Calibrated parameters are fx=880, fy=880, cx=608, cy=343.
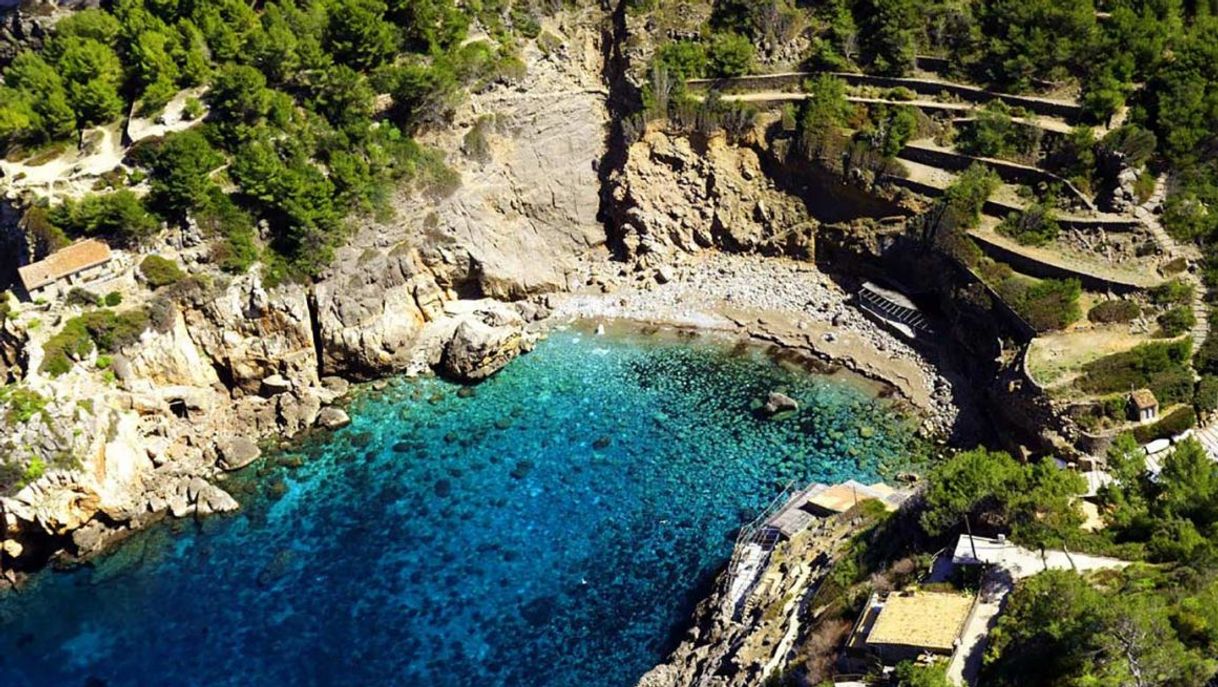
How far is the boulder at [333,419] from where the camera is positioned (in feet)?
142

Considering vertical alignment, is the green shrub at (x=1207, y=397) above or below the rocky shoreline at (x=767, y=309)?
above

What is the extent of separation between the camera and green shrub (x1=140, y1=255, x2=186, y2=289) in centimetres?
4281

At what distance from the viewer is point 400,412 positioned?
4422cm

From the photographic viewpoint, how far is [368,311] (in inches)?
1822

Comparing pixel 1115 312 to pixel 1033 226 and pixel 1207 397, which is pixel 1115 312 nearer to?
pixel 1207 397

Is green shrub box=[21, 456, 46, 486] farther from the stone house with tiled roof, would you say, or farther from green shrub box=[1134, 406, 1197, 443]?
green shrub box=[1134, 406, 1197, 443]

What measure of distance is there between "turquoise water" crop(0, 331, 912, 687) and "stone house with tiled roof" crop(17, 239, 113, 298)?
12342mm

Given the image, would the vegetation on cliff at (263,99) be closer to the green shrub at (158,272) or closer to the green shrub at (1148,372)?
the green shrub at (158,272)

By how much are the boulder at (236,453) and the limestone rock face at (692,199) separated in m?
23.7

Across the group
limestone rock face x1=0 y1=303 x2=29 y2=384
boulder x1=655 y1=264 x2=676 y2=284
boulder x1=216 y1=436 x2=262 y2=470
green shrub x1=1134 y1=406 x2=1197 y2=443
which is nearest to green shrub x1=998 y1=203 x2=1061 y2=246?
green shrub x1=1134 y1=406 x2=1197 y2=443

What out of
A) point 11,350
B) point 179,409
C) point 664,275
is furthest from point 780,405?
point 11,350

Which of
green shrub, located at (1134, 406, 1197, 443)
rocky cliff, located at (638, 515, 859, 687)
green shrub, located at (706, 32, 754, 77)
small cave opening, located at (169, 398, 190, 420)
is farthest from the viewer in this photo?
green shrub, located at (706, 32, 754, 77)

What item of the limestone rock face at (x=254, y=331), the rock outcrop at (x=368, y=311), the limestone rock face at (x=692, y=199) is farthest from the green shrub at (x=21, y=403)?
the limestone rock face at (x=692, y=199)

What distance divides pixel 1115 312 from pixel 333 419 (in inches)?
1425
